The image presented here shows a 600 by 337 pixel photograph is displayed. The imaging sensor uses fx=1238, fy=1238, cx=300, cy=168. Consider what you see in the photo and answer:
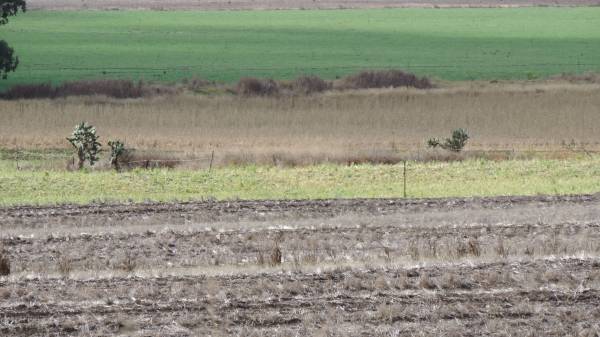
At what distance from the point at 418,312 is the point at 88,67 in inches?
2161

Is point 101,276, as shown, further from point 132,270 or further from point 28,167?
point 28,167

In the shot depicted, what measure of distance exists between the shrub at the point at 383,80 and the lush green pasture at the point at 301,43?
5.59 metres

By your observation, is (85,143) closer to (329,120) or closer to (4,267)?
(329,120)

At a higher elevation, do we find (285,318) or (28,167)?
(285,318)

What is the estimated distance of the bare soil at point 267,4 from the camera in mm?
111562

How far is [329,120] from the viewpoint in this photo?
47.3 metres

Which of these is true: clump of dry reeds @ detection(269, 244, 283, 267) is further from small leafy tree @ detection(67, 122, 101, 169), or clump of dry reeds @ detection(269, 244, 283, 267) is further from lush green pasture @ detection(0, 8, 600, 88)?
lush green pasture @ detection(0, 8, 600, 88)

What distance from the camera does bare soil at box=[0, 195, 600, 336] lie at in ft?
46.1

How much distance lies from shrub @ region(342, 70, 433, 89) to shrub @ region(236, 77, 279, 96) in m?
3.27

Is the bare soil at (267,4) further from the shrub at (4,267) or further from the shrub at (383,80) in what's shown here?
the shrub at (4,267)

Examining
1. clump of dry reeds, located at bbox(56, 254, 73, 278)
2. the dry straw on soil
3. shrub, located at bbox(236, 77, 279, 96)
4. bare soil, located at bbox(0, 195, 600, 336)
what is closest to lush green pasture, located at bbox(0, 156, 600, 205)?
bare soil, located at bbox(0, 195, 600, 336)

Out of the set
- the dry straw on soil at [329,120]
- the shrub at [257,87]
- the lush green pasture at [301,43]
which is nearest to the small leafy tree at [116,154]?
the dry straw on soil at [329,120]

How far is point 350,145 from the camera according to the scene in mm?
40438

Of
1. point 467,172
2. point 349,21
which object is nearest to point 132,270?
point 467,172
